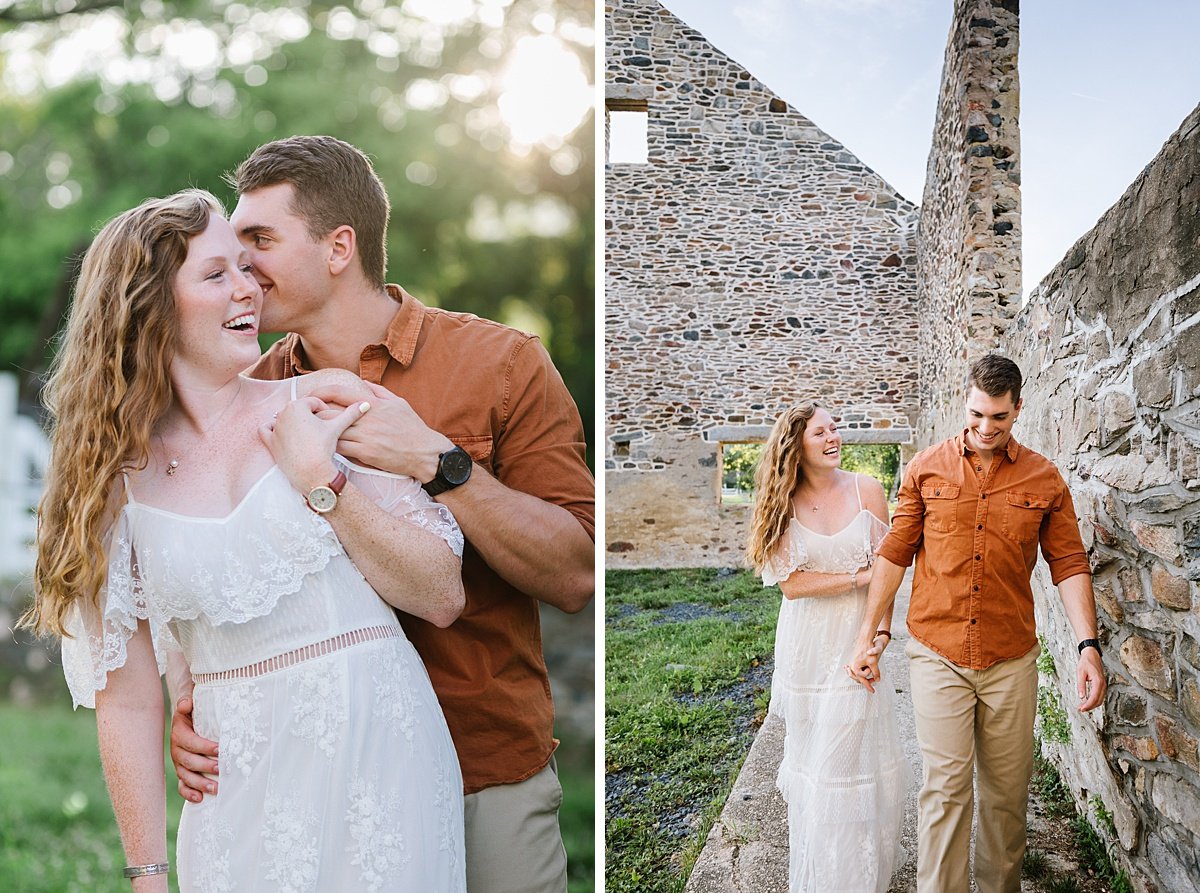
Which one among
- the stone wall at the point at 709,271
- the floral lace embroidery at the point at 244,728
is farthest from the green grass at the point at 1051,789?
the floral lace embroidery at the point at 244,728

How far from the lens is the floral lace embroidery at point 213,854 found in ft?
4.59

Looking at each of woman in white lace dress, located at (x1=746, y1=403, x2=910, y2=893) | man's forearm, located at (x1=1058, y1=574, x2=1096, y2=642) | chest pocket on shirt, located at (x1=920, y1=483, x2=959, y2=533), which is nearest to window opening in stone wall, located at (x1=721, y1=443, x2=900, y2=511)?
woman in white lace dress, located at (x1=746, y1=403, x2=910, y2=893)

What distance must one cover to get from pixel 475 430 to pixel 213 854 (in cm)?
79

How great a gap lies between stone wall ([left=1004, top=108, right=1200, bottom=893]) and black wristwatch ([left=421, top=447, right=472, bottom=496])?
1318 millimetres

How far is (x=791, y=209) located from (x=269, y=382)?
2.34 metres

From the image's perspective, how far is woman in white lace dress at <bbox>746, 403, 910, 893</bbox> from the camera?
221 centimetres

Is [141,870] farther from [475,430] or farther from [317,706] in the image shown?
[475,430]

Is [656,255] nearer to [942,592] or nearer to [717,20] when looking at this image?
[717,20]

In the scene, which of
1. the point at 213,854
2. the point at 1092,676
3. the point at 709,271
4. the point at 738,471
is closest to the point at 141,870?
the point at 213,854

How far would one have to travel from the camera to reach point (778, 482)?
2359 millimetres

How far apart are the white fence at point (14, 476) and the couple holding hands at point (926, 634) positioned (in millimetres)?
3665

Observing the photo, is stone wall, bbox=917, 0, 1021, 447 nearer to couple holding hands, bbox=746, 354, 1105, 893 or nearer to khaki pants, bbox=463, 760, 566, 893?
couple holding hands, bbox=746, 354, 1105, 893

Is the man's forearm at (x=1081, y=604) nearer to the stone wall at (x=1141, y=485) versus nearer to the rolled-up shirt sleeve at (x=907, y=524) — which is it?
the stone wall at (x=1141, y=485)

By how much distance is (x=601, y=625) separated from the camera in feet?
9.13
